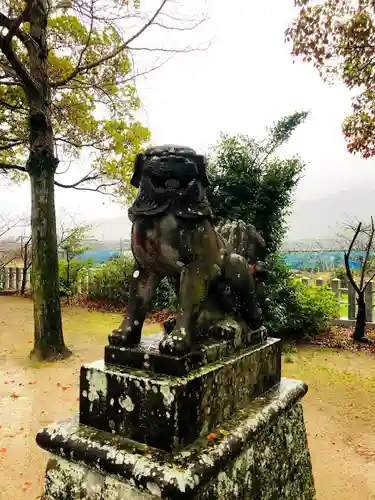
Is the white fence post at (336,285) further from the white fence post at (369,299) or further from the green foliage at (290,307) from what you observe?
the green foliage at (290,307)

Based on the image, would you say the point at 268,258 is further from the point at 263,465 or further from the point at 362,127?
the point at 263,465

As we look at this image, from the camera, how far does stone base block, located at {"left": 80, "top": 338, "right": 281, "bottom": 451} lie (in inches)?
49.8

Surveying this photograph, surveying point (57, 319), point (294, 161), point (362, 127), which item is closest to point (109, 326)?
point (57, 319)

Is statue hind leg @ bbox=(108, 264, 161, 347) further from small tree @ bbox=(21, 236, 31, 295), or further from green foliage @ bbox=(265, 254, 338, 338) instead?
small tree @ bbox=(21, 236, 31, 295)

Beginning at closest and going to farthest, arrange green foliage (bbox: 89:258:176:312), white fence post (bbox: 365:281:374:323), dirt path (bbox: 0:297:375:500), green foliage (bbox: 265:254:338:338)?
dirt path (bbox: 0:297:375:500)
green foliage (bbox: 265:254:338:338)
white fence post (bbox: 365:281:374:323)
green foliage (bbox: 89:258:176:312)

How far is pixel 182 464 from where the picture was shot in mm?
1196

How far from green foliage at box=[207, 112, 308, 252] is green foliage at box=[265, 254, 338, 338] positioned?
0.54 meters

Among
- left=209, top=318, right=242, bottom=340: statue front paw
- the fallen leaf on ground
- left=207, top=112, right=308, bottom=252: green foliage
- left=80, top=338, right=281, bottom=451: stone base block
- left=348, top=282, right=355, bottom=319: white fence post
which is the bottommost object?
left=348, top=282, right=355, bottom=319: white fence post

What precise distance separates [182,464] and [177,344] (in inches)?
14.7

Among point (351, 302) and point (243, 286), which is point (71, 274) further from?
point (243, 286)

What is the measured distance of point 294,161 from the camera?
666 centimetres

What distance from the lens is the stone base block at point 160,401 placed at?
4.15ft

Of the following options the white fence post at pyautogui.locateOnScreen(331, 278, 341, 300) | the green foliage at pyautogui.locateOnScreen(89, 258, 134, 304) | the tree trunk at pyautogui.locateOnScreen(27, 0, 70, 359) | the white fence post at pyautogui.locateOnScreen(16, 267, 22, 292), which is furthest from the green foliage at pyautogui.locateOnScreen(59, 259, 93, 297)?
the white fence post at pyautogui.locateOnScreen(331, 278, 341, 300)

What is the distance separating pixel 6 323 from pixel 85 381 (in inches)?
288
